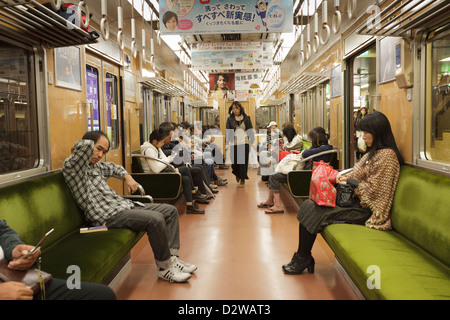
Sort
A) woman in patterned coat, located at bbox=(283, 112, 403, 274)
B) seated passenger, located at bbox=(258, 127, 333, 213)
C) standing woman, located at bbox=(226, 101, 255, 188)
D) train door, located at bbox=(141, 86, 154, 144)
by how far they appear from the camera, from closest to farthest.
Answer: woman in patterned coat, located at bbox=(283, 112, 403, 274) → seated passenger, located at bbox=(258, 127, 333, 213) → standing woman, located at bbox=(226, 101, 255, 188) → train door, located at bbox=(141, 86, 154, 144)

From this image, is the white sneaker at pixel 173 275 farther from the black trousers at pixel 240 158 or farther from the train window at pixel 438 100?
the black trousers at pixel 240 158

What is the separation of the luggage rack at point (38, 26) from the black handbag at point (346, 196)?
249cm

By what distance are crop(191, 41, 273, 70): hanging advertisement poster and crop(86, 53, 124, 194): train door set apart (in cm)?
313

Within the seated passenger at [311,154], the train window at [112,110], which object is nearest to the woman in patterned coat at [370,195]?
the seated passenger at [311,154]

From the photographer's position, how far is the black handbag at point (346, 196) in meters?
3.13

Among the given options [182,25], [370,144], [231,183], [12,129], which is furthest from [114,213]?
[231,183]

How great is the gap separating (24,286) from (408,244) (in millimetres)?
2354

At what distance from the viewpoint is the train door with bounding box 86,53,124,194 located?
4.86 m

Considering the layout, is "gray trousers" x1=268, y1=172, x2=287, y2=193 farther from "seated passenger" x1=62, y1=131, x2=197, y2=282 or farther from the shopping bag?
"seated passenger" x1=62, y1=131, x2=197, y2=282

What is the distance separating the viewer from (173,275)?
306cm

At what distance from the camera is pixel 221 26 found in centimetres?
539

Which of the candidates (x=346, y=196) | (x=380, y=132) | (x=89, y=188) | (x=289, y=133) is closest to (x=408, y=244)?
(x=346, y=196)

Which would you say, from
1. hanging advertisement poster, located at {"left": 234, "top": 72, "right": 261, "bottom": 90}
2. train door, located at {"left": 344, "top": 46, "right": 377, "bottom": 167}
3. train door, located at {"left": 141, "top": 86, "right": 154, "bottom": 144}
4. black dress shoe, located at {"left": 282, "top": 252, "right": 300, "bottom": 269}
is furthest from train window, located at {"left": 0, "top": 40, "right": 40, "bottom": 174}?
hanging advertisement poster, located at {"left": 234, "top": 72, "right": 261, "bottom": 90}

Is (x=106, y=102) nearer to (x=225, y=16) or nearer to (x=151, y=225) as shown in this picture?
(x=225, y=16)
